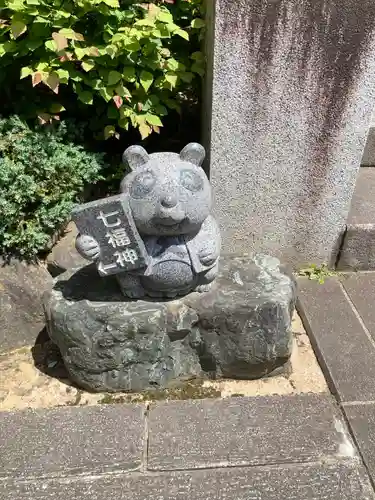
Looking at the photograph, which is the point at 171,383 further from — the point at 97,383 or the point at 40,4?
the point at 40,4

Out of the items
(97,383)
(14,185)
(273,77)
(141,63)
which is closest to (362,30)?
(273,77)

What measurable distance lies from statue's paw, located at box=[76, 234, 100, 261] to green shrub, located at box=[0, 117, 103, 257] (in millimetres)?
987

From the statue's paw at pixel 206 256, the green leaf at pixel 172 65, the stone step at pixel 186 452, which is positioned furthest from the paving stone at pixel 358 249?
the green leaf at pixel 172 65

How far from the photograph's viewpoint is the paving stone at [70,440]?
243 cm

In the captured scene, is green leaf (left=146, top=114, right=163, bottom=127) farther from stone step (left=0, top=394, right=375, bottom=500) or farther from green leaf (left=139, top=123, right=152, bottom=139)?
stone step (left=0, top=394, right=375, bottom=500)

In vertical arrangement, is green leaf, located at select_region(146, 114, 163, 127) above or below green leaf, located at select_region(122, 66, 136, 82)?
below

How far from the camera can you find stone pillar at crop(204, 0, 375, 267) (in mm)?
3164

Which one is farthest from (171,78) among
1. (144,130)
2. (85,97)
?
(85,97)

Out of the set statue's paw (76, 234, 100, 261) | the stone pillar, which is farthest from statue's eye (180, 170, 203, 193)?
the stone pillar

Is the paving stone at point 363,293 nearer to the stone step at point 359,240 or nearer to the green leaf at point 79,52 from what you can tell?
the stone step at point 359,240

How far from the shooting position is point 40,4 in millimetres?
3209

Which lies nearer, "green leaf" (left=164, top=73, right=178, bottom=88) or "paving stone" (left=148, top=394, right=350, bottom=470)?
"paving stone" (left=148, top=394, right=350, bottom=470)

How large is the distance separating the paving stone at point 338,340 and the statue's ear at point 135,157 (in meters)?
1.73

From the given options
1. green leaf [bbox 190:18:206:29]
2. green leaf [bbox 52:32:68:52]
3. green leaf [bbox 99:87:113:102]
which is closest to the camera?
green leaf [bbox 52:32:68:52]
